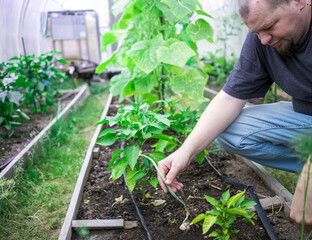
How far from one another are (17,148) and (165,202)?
141 cm

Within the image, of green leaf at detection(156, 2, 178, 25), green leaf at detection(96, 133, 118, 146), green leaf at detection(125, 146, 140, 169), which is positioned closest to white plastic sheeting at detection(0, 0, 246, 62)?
green leaf at detection(156, 2, 178, 25)

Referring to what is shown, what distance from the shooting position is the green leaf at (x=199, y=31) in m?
2.29

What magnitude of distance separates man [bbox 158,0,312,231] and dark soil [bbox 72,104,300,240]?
236 millimetres

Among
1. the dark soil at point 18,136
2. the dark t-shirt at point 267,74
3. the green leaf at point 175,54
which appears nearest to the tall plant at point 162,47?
the green leaf at point 175,54

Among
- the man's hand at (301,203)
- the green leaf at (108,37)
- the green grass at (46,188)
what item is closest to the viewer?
the man's hand at (301,203)

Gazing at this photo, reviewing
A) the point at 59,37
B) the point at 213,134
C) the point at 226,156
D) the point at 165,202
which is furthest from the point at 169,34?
the point at 59,37

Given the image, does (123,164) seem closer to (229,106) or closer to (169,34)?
(229,106)

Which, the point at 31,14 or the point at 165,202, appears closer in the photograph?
the point at 165,202

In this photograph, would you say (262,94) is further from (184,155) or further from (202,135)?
(184,155)

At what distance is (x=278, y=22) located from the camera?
1.23 m

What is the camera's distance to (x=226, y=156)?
86.7 inches

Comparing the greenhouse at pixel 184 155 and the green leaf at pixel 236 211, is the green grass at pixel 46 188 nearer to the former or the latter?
the greenhouse at pixel 184 155

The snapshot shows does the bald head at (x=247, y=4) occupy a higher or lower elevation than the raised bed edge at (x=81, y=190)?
higher

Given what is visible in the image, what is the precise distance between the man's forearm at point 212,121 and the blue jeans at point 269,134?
0.31ft
